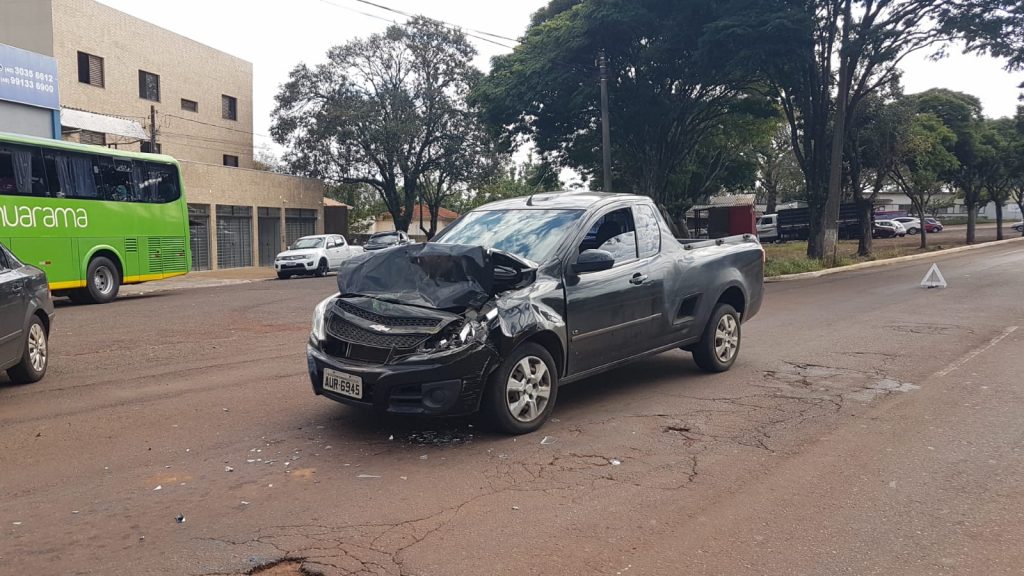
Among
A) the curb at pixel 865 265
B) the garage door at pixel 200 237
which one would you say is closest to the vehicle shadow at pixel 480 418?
the curb at pixel 865 265

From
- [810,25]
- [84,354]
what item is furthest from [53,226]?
[810,25]

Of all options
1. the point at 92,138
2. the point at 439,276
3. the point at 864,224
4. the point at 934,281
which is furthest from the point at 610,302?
the point at 92,138

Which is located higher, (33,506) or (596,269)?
(596,269)

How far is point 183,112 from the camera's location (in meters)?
37.3

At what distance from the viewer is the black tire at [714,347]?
296 inches

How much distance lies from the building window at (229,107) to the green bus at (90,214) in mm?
22405

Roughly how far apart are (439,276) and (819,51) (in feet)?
68.6

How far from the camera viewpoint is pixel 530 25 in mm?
32750

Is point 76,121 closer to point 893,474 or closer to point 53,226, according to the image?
point 53,226

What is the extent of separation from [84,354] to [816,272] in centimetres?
1846

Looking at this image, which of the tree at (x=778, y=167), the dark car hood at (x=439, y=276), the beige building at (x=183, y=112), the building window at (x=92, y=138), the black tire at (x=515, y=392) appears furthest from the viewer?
the tree at (x=778, y=167)

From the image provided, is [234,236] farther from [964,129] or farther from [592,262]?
[964,129]

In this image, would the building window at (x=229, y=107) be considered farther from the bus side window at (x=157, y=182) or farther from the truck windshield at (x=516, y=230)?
the truck windshield at (x=516, y=230)

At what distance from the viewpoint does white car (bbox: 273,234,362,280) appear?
26984 mm
